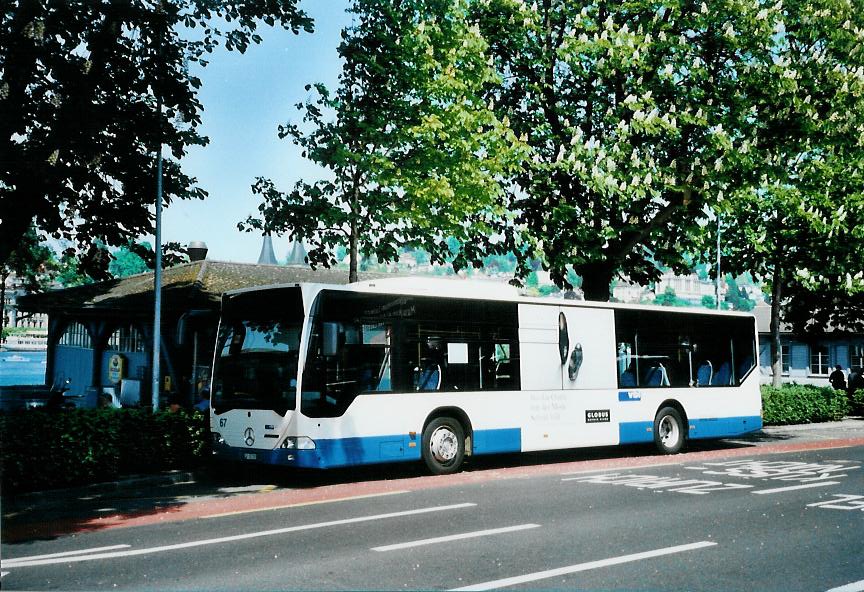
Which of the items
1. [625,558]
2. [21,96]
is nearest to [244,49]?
[21,96]

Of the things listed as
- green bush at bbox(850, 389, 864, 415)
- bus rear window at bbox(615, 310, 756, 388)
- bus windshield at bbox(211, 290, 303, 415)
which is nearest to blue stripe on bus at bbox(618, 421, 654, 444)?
bus rear window at bbox(615, 310, 756, 388)

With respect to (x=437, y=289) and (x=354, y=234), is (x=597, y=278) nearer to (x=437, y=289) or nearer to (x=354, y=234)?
(x=354, y=234)

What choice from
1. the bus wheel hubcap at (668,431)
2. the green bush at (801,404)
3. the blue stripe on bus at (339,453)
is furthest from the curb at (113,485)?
the green bush at (801,404)

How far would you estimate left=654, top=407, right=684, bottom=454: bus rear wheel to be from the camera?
18.6 metres

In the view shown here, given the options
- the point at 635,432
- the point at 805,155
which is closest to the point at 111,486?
the point at 635,432

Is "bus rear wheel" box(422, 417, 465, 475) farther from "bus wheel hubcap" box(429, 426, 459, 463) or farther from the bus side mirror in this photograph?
the bus side mirror

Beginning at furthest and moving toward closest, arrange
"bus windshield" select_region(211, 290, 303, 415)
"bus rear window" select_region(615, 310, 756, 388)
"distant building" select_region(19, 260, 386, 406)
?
1. "distant building" select_region(19, 260, 386, 406)
2. "bus rear window" select_region(615, 310, 756, 388)
3. "bus windshield" select_region(211, 290, 303, 415)

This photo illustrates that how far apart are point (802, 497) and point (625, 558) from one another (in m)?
5.30

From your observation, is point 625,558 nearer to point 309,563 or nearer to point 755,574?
point 755,574

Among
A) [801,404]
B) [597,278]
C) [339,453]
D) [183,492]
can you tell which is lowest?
[183,492]

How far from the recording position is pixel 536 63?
21.8 m

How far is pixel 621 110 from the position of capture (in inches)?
810

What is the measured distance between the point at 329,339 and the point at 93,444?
4.02 metres

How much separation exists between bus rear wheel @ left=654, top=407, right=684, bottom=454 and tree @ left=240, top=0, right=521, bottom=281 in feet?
19.8
